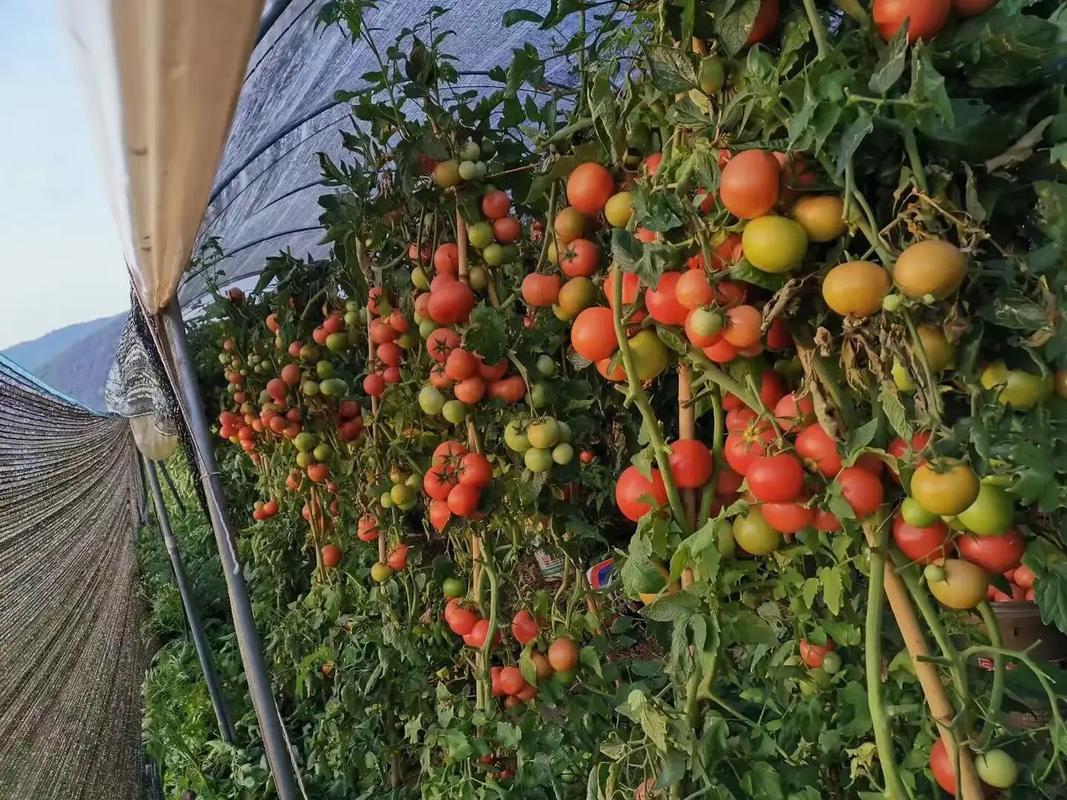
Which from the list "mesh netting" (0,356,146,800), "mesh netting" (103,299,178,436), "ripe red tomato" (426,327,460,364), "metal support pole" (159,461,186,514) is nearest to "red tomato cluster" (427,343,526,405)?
"ripe red tomato" (426,327,460,364)

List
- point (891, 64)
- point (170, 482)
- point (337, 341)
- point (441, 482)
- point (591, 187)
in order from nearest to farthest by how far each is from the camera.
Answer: point (891, 64) < point (591, 187) < point (441, 482) < point (337, 341) < point (170, 482)

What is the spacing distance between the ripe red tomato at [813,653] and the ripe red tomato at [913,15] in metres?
0.57

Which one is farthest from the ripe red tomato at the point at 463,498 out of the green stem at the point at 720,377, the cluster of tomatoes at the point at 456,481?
the green stem at the point at 720,377

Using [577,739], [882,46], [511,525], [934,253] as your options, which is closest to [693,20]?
[882,46]

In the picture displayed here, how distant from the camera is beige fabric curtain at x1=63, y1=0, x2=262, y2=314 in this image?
42 cm

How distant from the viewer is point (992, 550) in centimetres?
50

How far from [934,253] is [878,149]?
114mm

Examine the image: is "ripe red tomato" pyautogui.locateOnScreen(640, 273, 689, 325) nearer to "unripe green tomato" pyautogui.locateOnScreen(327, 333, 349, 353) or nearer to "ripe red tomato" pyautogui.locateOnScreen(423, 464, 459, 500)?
"ripe red tomato" pyautogui.locateOnScreen(423, 464, 459, 500)

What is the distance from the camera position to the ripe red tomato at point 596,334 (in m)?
0.63

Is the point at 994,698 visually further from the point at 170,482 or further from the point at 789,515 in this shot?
the point at 170,482

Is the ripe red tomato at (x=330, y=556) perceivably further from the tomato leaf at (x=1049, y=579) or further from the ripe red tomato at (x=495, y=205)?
the tomato leaf at (x=1049, y=579)

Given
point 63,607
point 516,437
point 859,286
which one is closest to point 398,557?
point 516,437

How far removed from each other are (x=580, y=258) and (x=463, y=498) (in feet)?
1.43

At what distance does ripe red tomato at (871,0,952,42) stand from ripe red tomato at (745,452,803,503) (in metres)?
0.31
